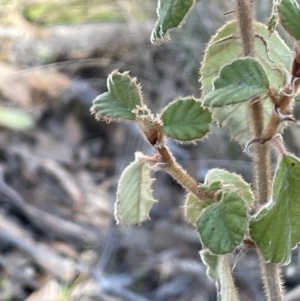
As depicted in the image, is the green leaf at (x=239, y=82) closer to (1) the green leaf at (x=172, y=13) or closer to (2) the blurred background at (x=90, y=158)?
(1) the green leaf at (x=172, y=13)

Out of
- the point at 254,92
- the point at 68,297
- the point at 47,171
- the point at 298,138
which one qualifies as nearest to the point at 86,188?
the point at 47,171

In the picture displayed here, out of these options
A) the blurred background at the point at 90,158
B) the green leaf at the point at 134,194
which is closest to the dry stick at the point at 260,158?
the green leaf at the point at 134,194

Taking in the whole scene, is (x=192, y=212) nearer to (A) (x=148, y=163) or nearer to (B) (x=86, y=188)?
(A) (x=148, y=163)

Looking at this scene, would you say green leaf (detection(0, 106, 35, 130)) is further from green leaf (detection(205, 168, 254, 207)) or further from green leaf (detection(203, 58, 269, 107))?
green leaf (detection(203, 58, 269, 107))

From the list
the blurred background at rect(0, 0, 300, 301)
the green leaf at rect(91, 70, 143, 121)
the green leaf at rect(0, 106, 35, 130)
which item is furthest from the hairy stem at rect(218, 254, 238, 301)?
the green leaf at rect(0, 106, 35, 130)

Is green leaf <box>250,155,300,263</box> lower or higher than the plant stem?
lower
